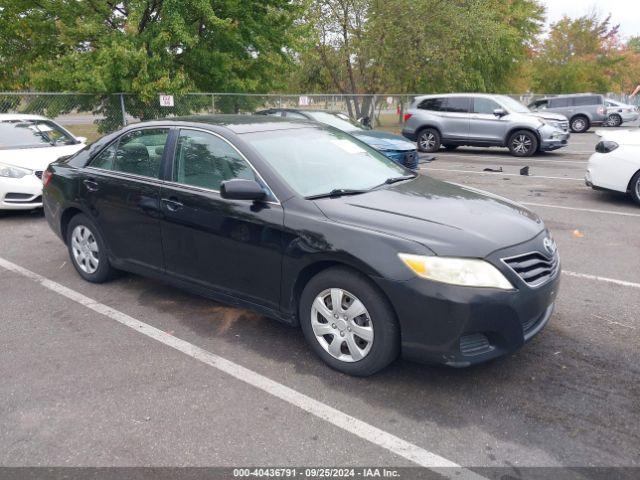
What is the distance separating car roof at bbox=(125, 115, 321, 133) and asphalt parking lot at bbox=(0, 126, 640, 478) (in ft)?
4.90

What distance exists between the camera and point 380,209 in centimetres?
351

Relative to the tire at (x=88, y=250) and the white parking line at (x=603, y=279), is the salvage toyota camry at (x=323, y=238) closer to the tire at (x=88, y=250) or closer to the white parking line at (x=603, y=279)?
the tire at (x=88, y=250)

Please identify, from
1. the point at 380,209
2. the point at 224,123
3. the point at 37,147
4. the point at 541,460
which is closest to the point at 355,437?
the point at 541,460

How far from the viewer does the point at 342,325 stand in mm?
3395

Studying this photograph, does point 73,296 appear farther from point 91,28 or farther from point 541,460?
point 91,28

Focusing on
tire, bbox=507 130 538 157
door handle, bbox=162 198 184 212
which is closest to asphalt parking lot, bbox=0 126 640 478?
door handle, bbox=162 198 184 212

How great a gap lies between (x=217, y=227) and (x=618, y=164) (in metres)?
7.01

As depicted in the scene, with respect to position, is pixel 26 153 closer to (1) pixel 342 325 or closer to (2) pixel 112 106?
(2) pixel 112 106

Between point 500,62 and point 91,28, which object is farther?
point 500,62

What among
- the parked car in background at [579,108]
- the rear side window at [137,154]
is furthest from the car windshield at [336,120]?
the parked car in background at [579,108]

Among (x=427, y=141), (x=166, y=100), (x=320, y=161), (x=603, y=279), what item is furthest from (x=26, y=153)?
(x=427, y=141)

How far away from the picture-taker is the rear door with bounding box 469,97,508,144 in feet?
51.4

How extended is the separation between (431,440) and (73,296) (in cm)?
346

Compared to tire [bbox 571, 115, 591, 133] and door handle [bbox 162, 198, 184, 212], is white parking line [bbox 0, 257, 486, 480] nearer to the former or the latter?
door handle [bbox 162, 198, 184, 212]
